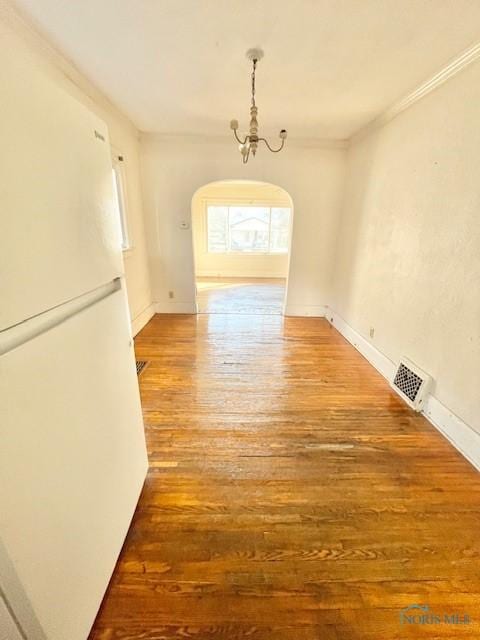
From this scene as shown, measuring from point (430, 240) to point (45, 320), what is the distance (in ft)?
8.44

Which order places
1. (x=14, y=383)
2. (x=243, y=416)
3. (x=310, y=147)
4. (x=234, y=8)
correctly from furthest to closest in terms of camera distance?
(x=310, y=147) → (x=243, y=416) → (x=234, y=8) → (x=14, y=383)

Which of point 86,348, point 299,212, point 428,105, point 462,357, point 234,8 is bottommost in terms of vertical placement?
point 462,357

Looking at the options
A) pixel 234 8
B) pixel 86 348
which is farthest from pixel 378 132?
pixel 86 348

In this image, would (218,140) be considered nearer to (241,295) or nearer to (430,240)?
(241,295)

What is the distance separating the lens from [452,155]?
197cm

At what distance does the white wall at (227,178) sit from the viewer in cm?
381

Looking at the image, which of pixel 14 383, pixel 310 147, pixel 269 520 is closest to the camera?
pixel 14 383

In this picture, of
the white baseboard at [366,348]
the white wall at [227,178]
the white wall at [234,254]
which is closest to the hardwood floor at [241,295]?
the white wall at [234,254]

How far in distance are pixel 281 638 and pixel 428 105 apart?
11.2 feet

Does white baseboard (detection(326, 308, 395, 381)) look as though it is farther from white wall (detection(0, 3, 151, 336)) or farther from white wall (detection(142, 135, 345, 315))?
white wall (detection(0, 3, 151, 336))

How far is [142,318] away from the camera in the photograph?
3.96m

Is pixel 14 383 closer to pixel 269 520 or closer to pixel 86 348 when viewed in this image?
pixel 86 348

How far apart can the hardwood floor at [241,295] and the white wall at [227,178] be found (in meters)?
0.62

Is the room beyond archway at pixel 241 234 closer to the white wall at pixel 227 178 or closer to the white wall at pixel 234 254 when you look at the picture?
the white wall at pixel 234 254
